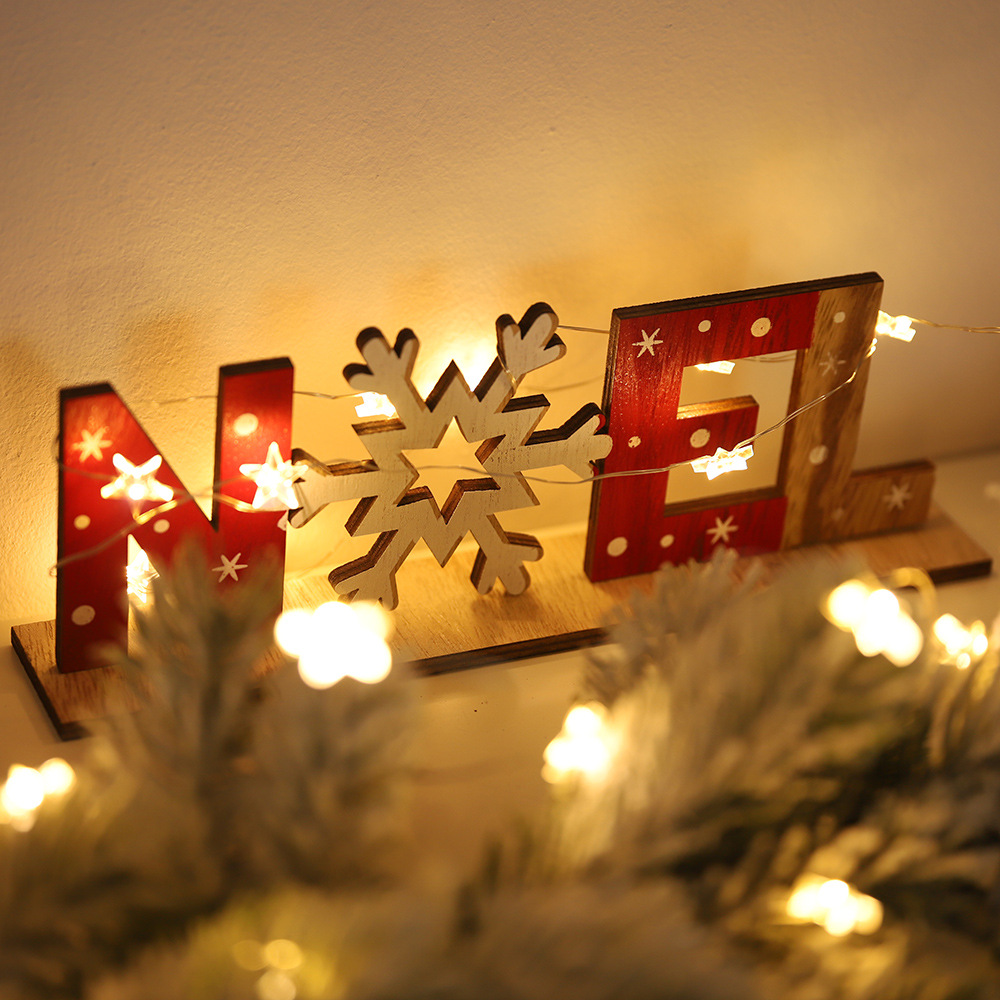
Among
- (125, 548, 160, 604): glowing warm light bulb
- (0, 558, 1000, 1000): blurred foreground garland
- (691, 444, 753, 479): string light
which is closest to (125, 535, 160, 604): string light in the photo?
(125, 548, 160, 604): glowing warm light bulb

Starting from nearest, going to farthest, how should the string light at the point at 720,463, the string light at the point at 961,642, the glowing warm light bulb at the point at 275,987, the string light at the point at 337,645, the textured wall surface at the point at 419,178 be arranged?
the glowing warm light bulb at the point at 275,987 → the string light at the point at 337,645 → the string light at the point at 961,642 → the textured wall surface at the point at 419,178 → the string light at the point at 720,463

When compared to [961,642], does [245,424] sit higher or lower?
higher

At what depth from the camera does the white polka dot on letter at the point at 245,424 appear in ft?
3.43

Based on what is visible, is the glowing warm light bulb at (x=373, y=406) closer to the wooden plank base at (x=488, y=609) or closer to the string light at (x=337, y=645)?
the wooden plank base at (x=488, y=609)

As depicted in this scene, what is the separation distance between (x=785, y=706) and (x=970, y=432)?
1.05 m

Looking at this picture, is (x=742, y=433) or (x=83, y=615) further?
(x=742, y=433)

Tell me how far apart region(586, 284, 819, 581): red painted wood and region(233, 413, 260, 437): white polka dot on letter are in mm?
350

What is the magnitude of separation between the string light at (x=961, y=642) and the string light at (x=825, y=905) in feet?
0.56

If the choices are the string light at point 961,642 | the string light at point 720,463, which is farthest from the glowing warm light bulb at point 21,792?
the string light at point 720,463

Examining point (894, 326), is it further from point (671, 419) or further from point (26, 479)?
point (26, 479)

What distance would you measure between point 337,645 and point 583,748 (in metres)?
0.16

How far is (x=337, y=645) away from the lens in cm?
66

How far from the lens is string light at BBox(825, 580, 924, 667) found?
69 centimetres

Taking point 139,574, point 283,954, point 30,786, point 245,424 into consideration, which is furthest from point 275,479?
point 283,954
